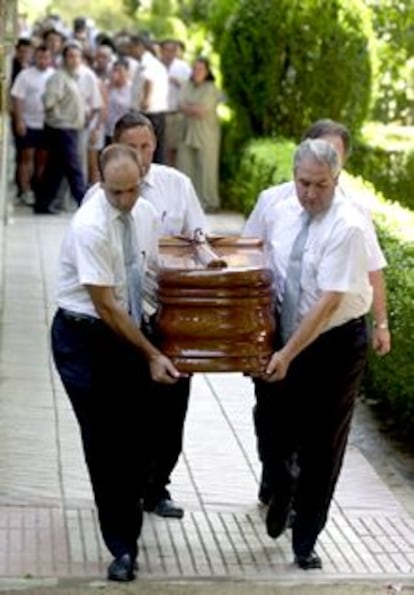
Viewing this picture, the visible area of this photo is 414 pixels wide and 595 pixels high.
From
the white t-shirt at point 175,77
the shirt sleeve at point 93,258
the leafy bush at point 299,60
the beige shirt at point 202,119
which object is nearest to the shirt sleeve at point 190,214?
the shirt sleeve at point 93,258

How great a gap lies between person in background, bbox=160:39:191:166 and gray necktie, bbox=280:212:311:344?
12.8 metres

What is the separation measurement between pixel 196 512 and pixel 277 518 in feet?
2.18

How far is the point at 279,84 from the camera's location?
18.7m

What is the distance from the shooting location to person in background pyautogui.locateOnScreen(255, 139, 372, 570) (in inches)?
252

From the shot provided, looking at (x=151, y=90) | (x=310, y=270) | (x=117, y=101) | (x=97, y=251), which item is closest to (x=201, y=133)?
(x=151, y=90)

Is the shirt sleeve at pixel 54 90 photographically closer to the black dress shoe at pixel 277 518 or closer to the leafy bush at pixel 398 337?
the leafy bush at pixel 398 337

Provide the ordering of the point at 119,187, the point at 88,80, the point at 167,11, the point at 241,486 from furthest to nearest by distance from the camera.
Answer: the point at 167,11
the point at 88,80
the point at 241,486
the point at 119,187

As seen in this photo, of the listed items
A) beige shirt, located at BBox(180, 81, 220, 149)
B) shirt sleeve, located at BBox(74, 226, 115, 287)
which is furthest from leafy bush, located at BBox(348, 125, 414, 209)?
shirt sleeve, located at BBox(74, 226, 115, 287)

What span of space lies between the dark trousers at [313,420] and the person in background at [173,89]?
41.1 feet

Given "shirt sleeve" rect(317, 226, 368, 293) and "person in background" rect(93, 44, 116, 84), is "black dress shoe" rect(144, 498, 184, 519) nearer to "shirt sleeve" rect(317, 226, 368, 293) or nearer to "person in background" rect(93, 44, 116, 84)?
"shirt sleeve" rect(317, 226, 368, 293)

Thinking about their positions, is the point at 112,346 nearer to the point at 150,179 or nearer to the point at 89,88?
the point at 150,179

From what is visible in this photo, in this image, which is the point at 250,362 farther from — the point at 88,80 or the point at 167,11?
the point at 167,11

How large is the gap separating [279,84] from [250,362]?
12645mm

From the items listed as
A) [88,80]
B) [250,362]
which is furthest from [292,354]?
[88,80]
